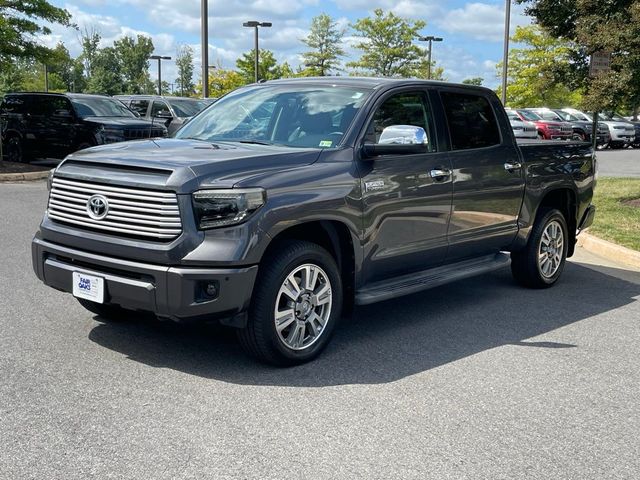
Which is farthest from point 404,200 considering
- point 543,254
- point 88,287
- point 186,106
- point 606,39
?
point 186,106

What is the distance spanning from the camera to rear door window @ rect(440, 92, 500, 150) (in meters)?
6.42

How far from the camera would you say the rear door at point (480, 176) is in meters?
6.33

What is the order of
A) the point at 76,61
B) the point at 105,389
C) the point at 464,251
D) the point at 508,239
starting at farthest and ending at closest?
the point at 76,61, the point at 508,239, the point at 464,251, the point at 105,389

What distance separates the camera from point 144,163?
15.4 ft

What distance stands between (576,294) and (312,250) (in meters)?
3.61

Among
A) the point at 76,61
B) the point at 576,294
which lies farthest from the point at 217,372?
the point at 76,61

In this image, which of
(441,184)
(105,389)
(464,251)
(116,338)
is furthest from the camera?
(464,251)

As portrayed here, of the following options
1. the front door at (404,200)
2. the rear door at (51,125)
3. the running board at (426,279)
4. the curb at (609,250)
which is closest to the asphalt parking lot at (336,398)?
the running board at (426,279)

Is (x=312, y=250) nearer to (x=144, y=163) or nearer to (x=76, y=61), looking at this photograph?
(x=144, y=163)

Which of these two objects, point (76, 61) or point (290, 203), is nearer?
point (290, 203)

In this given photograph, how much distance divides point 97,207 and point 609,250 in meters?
6.94

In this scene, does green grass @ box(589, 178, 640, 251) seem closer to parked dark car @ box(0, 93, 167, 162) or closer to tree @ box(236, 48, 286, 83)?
parked dark car @ box(0, 93, 167, 162)

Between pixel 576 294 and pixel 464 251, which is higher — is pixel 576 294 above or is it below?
below

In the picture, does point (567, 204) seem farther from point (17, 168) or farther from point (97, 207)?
point (17, 168)
